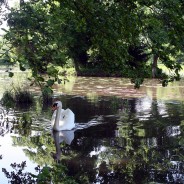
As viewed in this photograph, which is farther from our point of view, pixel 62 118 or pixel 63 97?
pixel 63 97

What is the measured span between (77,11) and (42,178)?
226 cm

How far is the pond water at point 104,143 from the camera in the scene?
9086 millimetres

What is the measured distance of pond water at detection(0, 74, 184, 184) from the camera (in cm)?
909

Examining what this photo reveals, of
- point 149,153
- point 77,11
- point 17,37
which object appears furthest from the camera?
point 149,153

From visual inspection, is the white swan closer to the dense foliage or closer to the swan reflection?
the swan reflection

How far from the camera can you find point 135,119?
1675 centimetres

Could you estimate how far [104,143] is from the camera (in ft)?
40.5

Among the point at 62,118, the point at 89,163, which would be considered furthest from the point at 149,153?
the point at 62,118

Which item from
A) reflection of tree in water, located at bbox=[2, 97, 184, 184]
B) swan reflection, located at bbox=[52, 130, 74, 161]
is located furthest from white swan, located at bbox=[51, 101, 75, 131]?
reflection of tree in water, located at bbox=[2, 97, 184, 184]

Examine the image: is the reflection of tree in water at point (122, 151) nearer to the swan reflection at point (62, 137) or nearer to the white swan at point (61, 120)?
the swan reflection at point (62, 137)

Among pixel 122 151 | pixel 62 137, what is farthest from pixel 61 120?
pixel 122 151

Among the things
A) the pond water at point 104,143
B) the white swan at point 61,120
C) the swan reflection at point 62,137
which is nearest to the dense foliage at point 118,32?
the pond water at point 104,143

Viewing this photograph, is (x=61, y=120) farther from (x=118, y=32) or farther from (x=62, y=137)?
(x=118, y=32)

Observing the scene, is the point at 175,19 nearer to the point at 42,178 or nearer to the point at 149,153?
the point at 42,178
